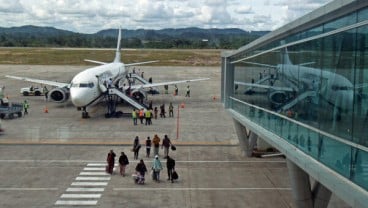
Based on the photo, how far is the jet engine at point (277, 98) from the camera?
1666 cm

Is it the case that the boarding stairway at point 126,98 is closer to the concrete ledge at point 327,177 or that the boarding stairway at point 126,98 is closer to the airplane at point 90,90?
the airplane at point 90,90

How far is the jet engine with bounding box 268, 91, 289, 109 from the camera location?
1666 centimetres

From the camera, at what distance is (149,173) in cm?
2470

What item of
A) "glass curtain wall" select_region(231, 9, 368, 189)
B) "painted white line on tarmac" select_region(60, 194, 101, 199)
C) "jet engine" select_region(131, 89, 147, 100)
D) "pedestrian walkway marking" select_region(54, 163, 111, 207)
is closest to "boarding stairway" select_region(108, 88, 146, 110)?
A: "jet engine" select_region(131, 89, 147, 100)

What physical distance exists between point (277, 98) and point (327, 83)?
537 cm

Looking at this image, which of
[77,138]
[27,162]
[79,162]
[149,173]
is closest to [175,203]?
[149,173]

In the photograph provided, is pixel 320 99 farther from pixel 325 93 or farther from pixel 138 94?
pixel 138 94

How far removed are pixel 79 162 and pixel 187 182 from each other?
6.84 meters

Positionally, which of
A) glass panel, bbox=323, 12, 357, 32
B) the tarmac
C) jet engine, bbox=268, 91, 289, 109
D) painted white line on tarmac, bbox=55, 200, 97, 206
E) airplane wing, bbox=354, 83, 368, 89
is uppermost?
glass panel, bbox=323, 12, 357, 32

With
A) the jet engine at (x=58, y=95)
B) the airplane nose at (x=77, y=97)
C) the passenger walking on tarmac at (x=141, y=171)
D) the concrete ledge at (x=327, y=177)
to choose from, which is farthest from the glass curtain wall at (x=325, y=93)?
the jet engine at (x=58, y=95)

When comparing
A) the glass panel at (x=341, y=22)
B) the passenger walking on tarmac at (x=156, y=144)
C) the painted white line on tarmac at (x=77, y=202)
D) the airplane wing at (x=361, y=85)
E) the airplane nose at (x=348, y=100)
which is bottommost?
the painted white line on tarmac at (x=77, y=202)

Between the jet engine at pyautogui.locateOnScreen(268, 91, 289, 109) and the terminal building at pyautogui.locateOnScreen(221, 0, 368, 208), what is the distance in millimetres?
34

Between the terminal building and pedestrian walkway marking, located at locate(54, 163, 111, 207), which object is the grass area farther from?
the terminal building

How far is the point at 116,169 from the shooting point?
25.4 meters
